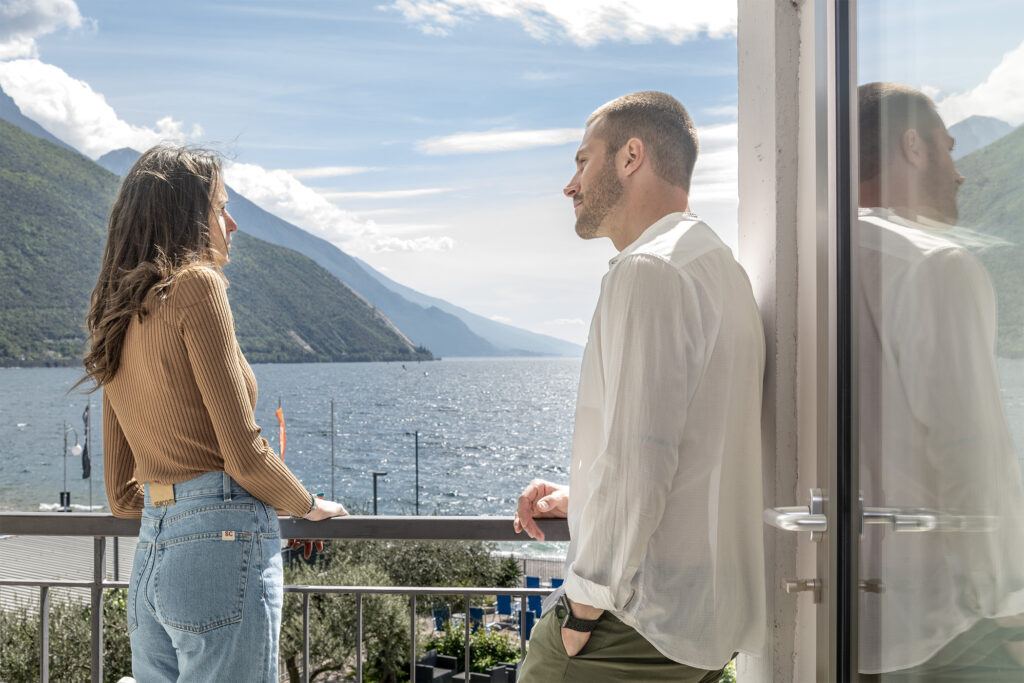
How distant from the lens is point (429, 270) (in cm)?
10119

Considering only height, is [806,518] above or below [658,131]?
below

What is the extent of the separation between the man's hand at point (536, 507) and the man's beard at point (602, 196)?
17.8 inches

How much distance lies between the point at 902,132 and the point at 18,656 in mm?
22167

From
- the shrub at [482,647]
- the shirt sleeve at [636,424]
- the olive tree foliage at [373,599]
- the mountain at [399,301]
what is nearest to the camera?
the shirt sleeve at [636,424]

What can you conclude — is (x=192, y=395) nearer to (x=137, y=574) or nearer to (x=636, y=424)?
(x=137, y=574)

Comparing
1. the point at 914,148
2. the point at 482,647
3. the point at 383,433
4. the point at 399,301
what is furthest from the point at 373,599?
the point at 399,301

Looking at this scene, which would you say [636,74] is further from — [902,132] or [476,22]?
[902,132]

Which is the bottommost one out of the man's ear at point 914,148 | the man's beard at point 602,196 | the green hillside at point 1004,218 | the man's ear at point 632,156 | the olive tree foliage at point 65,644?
the olive tree foliage at point 65,644

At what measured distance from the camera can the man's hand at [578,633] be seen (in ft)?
3.55

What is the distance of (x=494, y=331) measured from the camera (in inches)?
5079

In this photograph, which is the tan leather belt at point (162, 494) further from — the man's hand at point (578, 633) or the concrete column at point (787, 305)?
the concrete column at point (787, 305)

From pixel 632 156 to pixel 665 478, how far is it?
516 millimetres

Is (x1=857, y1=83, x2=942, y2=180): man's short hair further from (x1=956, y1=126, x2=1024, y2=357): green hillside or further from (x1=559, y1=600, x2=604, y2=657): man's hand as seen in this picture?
(x1=559, y1=600, x2=604, y2=657): man's hand

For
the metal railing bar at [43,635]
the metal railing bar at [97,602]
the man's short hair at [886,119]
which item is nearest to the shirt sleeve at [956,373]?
the man's short hair at [886,119]
